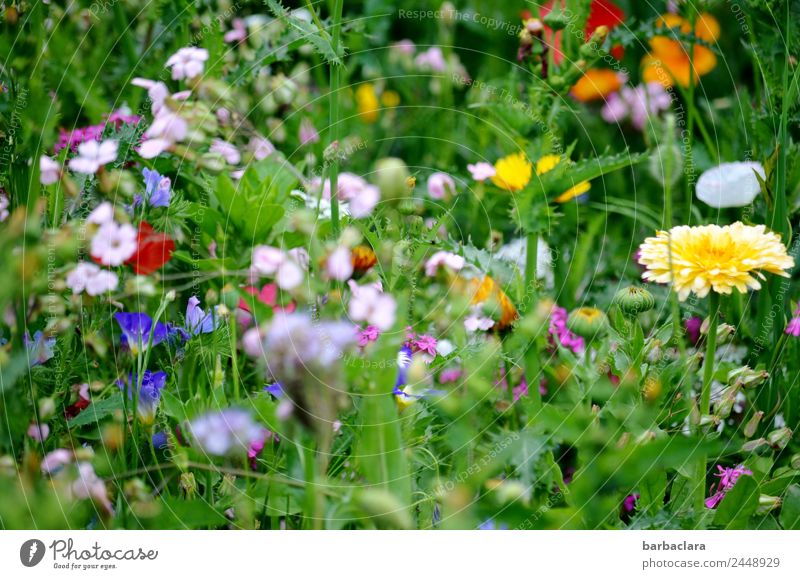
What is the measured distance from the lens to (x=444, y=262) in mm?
713

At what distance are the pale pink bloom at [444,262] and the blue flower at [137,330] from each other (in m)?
0.20

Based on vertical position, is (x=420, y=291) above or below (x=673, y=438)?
above

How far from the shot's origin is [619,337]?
626mm

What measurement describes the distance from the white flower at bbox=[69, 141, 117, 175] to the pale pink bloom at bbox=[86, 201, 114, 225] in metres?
0.03

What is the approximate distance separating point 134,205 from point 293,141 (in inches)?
9.5

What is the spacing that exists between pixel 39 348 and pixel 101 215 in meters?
0.10

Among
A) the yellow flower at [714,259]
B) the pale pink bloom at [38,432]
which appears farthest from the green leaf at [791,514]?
the pale pink bloom at [38,432]

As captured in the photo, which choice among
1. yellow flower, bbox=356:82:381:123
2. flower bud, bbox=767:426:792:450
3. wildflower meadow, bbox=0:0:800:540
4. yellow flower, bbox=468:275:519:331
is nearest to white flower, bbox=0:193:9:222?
wildflower meadow, bbox=0:0:800:540

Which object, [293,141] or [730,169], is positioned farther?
[293,141]

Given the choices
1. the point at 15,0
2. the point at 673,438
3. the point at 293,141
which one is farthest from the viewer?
the point at 293,141

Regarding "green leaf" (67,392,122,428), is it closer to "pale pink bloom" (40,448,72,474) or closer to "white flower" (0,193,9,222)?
"pale pink bloom" (40,448,72,474)
